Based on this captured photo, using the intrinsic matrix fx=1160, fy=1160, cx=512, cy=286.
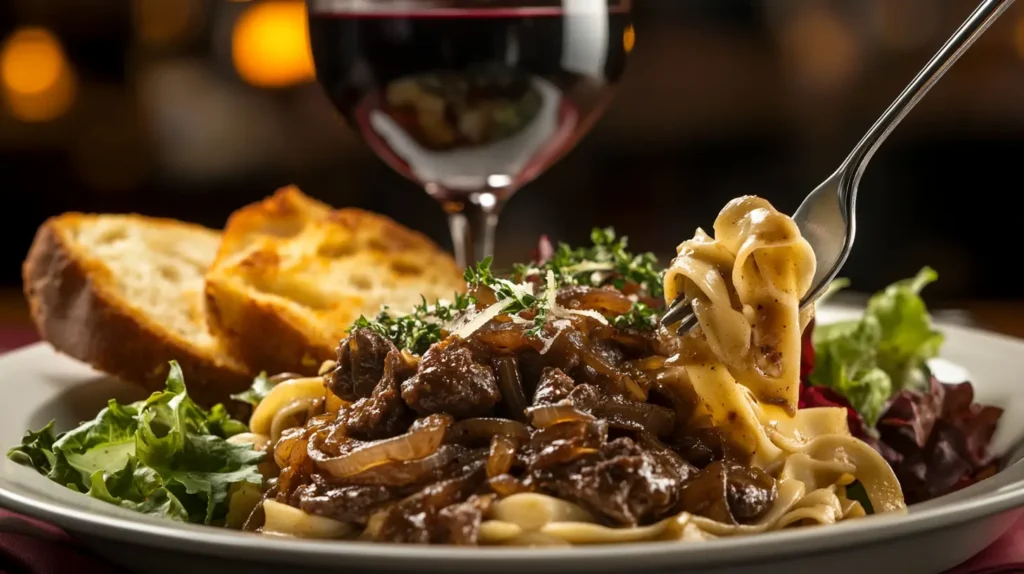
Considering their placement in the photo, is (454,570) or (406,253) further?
(406,253)

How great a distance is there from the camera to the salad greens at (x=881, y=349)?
359cm

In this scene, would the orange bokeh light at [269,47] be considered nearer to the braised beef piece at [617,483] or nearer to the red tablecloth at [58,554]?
the red tablecloth at [58,554]

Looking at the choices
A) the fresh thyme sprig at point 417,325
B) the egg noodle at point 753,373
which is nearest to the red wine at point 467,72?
the fresh thyme sprig at point 417,325

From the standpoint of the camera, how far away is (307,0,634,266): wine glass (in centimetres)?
331

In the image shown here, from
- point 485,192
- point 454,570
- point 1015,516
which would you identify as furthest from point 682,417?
point 485,192

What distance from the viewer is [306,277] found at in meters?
3.82

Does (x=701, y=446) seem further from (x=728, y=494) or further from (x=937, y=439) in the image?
(x=937, y=439)

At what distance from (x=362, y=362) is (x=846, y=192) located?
3.84ft

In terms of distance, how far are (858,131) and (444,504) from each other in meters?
7.10

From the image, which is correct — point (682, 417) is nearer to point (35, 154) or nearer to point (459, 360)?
point (459, 360)

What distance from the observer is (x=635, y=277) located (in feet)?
10.3

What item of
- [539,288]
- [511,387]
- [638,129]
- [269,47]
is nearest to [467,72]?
[539,288]

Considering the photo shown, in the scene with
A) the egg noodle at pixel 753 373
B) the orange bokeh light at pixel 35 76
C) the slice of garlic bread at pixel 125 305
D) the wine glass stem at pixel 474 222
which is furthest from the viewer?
the orange bokeh light at pixel 35 76

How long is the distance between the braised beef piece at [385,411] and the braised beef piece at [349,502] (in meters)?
0.14
